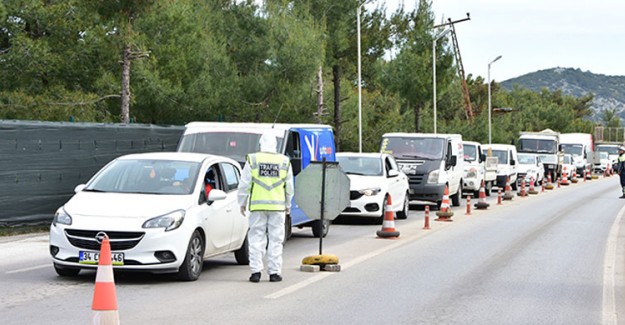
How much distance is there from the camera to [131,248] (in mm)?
11414

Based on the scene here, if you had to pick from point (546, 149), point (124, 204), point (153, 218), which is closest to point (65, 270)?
point (124, 204)

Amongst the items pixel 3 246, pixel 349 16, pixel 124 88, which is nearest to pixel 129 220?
pixel 3 246

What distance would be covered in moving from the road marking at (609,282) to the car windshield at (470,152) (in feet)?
51.6

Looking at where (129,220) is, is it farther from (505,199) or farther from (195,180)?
(505,199)

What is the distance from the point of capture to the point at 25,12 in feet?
126

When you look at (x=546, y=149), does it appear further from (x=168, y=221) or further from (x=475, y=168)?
(x=168, y=221)

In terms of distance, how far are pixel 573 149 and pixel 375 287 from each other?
59028 millimetres

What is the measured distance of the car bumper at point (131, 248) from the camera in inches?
449

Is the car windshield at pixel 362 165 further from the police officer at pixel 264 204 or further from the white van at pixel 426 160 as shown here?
the police officer at pixel 264 204

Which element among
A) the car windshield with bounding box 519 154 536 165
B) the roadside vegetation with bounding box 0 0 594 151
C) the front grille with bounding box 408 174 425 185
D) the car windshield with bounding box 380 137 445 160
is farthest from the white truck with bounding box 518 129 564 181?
the front grille with bounding box 408 174 425 185

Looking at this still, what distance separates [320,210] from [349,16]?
31331mm

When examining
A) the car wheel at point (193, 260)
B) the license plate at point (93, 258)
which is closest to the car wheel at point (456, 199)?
the car wheel at point (193, 260)

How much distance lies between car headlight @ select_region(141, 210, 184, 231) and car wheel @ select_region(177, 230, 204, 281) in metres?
0.31

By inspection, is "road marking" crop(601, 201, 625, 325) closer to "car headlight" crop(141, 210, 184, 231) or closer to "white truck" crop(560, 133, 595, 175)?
"car headlight" crop(141, 210, 184, 231)
